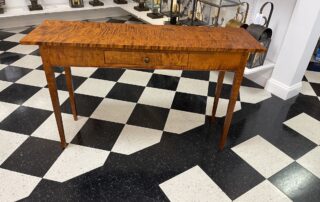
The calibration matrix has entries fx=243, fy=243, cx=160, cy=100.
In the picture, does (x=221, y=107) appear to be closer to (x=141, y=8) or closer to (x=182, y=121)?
(x=182, y=121)

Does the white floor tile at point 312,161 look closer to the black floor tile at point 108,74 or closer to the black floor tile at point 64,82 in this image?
the black floor tile at point 108,74

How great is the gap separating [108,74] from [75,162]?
111 centimetres

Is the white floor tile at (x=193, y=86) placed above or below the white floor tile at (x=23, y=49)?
below

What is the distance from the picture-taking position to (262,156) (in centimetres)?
151

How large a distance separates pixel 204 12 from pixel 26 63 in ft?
6.05

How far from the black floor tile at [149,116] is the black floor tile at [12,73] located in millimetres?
1171

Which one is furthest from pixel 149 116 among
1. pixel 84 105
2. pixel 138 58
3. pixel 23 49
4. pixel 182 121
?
pixel 23 49

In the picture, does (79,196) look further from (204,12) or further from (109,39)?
(204,12)

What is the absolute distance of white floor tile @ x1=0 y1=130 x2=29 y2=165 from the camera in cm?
144

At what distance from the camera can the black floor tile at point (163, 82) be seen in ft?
7.14

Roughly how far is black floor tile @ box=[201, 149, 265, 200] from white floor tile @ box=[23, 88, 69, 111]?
1.22 metres

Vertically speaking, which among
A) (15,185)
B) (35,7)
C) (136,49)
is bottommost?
(15,185)

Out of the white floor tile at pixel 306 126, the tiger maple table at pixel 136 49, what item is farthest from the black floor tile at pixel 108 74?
the white floor tile at pixel 306 126

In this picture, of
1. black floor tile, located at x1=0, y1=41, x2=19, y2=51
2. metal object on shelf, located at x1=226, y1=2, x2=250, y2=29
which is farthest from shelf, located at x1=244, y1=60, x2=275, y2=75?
black floor tile, located at x1=0, y1=41, x2=19, y2=51
